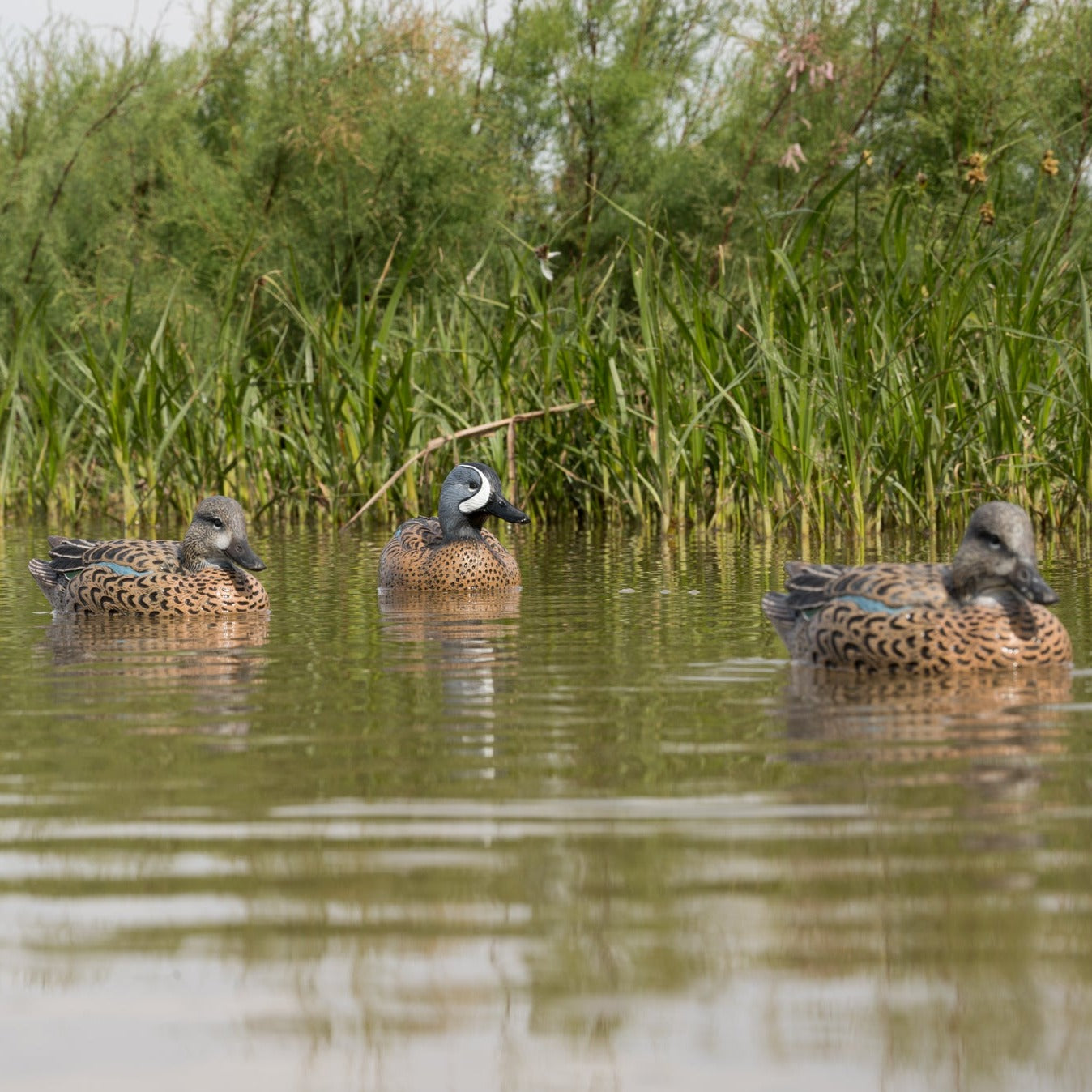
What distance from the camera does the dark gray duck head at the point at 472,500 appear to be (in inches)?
429

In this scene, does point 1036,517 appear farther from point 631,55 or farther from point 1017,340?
point 631,55

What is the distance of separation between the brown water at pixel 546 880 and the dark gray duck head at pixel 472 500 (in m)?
4.19

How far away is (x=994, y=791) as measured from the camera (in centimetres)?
439

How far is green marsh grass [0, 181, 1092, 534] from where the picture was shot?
1145cm

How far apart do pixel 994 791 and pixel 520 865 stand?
1.29m

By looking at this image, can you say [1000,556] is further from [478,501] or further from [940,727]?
[478,501]

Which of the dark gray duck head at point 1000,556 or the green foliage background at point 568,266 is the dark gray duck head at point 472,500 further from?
the dark gray duck head at point 1000,556

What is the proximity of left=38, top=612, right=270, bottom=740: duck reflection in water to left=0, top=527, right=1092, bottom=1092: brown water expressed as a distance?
1.4 inches

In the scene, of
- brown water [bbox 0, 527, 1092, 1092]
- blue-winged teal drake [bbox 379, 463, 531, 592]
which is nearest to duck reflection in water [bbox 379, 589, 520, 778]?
brown water [bbox 0, 527, 1092, 1092]

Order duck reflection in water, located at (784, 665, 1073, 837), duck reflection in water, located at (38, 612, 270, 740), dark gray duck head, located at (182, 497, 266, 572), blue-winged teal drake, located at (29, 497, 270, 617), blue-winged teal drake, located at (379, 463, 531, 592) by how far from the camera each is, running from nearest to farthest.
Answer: duck reflection in water, located at (784, 665, 1073, 837)
duck reflection in water, located at (38, 612, 270, 740)
blue-winged teal drake, located at (29, 497, 270, 617)
dark gray duck head, located at (182, 497, 266, 572)
blue-winged teal drake, located at (379, 463, 531, 592)

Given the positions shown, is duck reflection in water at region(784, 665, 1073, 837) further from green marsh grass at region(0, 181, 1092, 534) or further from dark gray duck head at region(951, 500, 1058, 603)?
green marsh grass at region(0, 181, 1092, 534)

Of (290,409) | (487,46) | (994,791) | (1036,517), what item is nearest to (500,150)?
(487,46)

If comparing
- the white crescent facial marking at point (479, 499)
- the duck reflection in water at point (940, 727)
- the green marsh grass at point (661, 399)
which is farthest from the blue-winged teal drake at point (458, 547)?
the duck reflection in water at point (940, 727)

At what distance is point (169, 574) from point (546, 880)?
5.85 m
